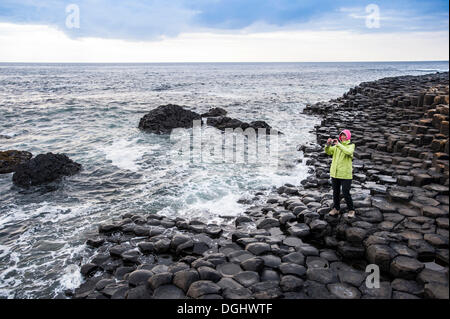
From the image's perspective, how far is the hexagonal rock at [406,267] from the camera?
470 cm

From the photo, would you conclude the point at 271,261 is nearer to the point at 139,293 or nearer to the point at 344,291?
the point at 344,291

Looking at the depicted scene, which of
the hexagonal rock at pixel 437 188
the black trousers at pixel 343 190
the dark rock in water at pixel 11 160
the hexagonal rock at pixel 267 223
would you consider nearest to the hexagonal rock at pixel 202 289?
the hexagonal rock at pixel 267 223

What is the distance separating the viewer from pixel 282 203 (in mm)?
8266

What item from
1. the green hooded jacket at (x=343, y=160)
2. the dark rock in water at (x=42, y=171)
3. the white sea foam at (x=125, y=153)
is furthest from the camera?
the white sea foam at (x=125, y=153)

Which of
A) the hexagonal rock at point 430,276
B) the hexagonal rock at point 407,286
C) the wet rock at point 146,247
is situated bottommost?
the wet rock at point 146,247

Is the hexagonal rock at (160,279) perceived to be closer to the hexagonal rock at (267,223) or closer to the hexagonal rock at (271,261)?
the hexagonal rock at (271,261)

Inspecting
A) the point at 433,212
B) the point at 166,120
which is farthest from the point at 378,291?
the point at 166,120

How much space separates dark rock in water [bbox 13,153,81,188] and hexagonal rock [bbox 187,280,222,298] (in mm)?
8397

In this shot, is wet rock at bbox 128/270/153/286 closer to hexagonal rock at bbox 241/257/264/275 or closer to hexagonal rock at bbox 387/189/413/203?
hexagonal rock at bbox 241/257/264/275

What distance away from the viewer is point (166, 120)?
20031 mm

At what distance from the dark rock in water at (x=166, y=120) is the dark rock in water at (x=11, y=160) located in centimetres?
773

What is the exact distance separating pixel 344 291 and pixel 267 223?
2707mm
